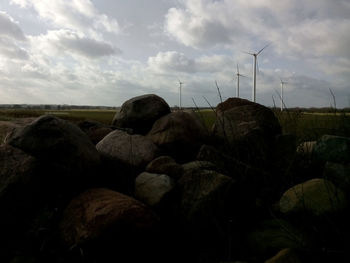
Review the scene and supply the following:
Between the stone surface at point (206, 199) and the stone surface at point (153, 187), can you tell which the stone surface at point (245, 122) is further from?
the stone surface at point (153, 187)

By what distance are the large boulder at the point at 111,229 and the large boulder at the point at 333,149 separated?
9.19 feet

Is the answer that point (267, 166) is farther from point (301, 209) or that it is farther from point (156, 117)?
point (156, 117)

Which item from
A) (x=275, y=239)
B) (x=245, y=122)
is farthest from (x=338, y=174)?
(x=245, y=122)

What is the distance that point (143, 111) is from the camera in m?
7.50

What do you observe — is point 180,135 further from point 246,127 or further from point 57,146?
point 57,146

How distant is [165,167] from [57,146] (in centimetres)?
174

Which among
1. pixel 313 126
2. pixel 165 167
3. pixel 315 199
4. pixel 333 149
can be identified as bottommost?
pixel 315 199

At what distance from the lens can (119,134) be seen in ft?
22.1

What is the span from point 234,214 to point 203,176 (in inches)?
28.3

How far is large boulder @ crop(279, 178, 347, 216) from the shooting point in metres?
4.31

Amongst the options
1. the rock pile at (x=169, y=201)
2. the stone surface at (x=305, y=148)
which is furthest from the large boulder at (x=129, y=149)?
the stone surface at (x=305, y=148)

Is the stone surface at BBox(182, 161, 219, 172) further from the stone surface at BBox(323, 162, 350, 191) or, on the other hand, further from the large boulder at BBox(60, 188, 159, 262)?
the stone surface at BBox(323, 162, 350, 191)

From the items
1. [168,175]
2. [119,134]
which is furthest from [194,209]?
[119,134]

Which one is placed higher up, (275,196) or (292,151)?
(292,151)
